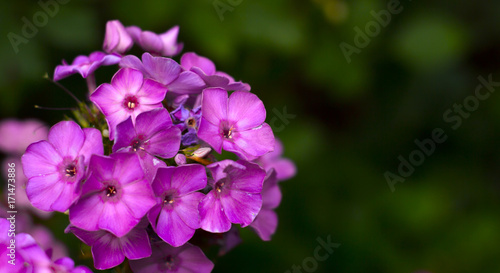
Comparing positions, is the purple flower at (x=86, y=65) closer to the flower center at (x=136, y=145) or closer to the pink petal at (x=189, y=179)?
the flower center at (x=136, y=145)

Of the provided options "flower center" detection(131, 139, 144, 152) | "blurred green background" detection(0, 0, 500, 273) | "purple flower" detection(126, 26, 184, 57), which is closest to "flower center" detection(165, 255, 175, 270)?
"flower center" detection(131, 139, 144, 152)

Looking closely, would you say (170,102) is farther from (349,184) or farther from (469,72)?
(469,72)

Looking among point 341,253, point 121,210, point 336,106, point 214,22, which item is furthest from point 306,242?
point 121,210

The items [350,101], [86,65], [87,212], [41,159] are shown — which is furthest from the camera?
[350,101]

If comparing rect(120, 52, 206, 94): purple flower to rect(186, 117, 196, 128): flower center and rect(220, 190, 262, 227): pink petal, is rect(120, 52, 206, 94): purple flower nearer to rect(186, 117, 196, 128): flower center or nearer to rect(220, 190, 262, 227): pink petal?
rect(186, 117, 196, 128): flower center

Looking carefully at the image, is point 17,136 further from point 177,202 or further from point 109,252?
point 177,202

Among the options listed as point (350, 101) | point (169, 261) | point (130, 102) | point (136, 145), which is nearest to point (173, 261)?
point (169, 261)
